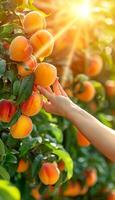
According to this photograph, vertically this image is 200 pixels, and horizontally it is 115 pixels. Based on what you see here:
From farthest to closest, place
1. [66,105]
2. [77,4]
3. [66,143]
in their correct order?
[66,143] < [77,4] < [66,105]

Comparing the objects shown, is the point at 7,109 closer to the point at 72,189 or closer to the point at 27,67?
the point at 27,67

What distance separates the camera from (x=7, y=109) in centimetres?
168

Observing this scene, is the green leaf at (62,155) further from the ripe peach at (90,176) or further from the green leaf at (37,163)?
the ripe peach at (90,176)

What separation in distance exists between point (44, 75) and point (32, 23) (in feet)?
0.53

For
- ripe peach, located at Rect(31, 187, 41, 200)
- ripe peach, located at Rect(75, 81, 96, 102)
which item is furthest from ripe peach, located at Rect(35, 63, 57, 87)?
ripe peach, located at Rect(75, 81, 96, 102)

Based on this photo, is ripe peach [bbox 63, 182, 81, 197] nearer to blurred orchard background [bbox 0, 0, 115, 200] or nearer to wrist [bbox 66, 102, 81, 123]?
blurred orchard background [bbox 0, 0, 115, 200]

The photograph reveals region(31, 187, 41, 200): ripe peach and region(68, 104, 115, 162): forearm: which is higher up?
region(68, 104, 115, 162): forearm

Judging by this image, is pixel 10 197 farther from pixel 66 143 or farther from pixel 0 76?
pixel 66 143

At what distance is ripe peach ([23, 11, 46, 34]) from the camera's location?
5.50ft

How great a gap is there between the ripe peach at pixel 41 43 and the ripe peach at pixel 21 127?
0.62 feet

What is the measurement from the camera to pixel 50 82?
1663 mm

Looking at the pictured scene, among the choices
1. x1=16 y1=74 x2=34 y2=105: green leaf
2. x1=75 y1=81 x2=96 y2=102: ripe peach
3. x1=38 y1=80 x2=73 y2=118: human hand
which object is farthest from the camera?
x1=75 y1=81 x2=96 y2=102: ripe peach

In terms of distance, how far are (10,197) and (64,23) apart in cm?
139

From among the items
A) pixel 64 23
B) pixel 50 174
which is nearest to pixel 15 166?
pixel 50 174
